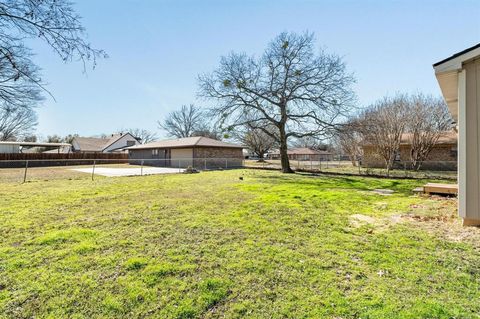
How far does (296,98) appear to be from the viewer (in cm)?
1762

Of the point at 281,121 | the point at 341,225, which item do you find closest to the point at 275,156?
the point at 281,121

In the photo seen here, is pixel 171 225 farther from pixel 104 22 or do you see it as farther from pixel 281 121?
pixel 281 121

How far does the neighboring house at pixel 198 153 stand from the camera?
25.3 meters

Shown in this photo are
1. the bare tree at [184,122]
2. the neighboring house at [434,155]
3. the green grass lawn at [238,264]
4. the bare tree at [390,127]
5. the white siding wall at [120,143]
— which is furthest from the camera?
the bare tree at [184,122]

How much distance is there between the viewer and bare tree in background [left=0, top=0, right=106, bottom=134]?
8.96 feet

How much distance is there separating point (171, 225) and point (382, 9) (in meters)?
9.95

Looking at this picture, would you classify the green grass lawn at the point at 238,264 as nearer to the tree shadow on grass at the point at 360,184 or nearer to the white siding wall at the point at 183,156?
the tree shadow on grass at the point at 360,184

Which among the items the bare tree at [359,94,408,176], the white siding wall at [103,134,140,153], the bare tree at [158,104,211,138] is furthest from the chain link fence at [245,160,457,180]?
the white siding wall at [103,134,140,153]

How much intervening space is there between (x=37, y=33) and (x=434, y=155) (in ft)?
94.2

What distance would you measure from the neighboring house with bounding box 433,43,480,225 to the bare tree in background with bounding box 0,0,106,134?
6.07 metres

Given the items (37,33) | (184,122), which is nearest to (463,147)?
(37,33)

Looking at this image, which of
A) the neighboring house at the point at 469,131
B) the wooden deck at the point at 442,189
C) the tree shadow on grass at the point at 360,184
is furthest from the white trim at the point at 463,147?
the tree shadow on grass at the point at 360,184

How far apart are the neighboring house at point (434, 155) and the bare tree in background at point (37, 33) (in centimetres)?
2381

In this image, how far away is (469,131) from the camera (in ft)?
14.6
